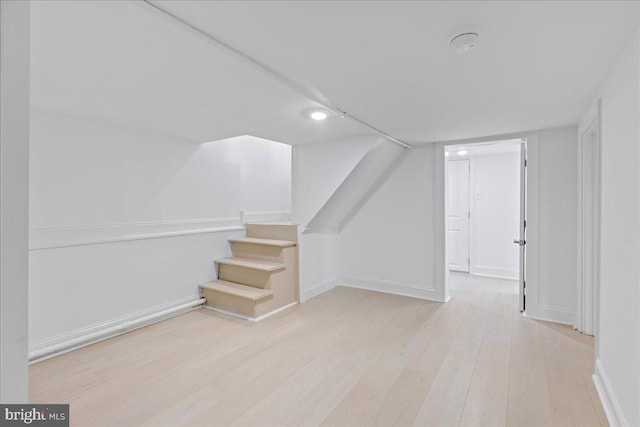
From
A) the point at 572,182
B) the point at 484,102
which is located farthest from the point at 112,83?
the point at 572,182

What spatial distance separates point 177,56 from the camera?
1.50 metres

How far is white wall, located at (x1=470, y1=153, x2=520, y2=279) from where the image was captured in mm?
4637

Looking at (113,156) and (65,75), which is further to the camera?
(113,156)

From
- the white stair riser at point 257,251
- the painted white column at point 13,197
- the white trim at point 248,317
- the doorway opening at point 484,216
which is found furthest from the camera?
the doorway opening at point 484,216

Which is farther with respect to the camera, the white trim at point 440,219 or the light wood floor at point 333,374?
the white trim at point 440,219

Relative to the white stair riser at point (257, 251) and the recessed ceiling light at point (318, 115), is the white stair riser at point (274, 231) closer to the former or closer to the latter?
the white stair riser at point (257, 251)

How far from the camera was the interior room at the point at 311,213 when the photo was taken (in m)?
1.23

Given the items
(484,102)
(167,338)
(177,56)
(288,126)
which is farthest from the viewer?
(288,126)

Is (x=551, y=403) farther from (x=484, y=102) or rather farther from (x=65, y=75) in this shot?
(x=65, y=75)

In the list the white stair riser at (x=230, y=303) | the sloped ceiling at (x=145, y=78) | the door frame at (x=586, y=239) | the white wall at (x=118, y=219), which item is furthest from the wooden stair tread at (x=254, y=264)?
the door frame at (x=586, y=239)

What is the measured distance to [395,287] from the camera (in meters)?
3.94

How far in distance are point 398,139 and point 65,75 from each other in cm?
289

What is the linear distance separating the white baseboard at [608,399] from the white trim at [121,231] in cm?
361

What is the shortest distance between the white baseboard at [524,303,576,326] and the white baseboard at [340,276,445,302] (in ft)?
2.92
